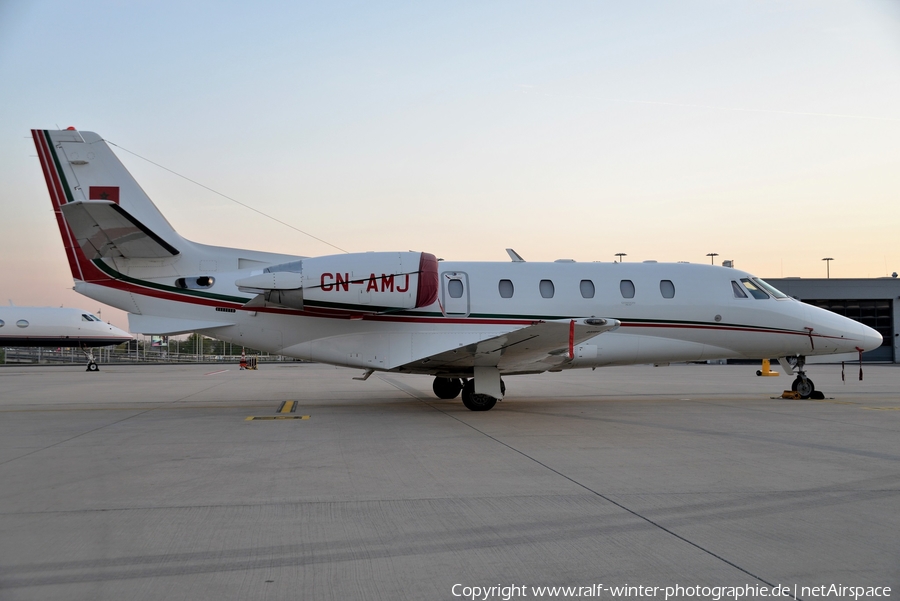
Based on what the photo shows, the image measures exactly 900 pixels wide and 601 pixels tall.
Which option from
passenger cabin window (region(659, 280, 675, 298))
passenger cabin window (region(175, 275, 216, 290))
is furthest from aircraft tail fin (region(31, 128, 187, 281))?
passenger cabin window (region(659, 280, 675, 298))

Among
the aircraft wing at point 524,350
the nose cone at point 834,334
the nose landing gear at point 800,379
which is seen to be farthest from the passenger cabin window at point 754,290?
the aircraft wing at point 524,350

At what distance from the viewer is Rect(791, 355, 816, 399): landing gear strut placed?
647 inches

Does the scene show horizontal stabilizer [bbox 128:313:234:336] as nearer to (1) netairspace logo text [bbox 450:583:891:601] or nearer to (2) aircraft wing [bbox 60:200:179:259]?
(2) aircraft wing [bbox 60:200:179:259]

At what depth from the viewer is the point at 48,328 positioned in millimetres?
37844

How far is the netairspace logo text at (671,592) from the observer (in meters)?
3.95

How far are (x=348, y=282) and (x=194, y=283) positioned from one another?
3.21 m

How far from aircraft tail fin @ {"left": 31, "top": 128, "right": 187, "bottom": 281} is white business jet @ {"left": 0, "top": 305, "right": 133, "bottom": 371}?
91.1ft

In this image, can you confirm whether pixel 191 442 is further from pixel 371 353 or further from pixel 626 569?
pixel 626 569

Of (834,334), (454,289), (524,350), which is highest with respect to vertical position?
(454,289)

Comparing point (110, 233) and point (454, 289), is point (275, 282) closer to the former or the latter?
point (110, 233)

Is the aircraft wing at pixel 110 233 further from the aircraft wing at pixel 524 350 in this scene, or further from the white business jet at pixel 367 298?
the aircraft wing at pixel 524 350

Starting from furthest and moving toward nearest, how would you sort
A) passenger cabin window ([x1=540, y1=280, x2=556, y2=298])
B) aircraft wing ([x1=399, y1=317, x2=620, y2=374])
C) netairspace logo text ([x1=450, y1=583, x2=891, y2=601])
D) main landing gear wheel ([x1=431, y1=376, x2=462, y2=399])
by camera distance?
main landing gear wheel ([x1=431, y1=376, x2=462, y2=399])
passenger cabin window ([x1=540, y1=280, x2=556, y2=298])
aircraft wing ([x1=399, y1=317, x2=620, y2=374])
netairspace logo text ([x1=450, y1=583, x2=891, y2=601])

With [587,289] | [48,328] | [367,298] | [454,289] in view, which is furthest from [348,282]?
[48,328]

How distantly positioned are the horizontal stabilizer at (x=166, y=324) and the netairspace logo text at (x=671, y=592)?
10.6m
